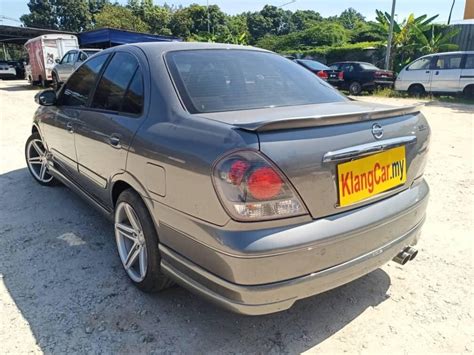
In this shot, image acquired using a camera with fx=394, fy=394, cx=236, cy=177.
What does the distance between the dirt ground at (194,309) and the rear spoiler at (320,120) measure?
120cm

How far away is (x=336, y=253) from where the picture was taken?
1934mm

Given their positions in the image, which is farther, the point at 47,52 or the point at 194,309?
the point at 47,52

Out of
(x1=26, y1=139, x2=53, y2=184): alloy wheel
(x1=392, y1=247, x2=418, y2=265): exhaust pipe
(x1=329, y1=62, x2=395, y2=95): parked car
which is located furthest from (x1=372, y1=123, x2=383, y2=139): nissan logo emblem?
(x1=329, y1=62, x2=395, y2=95): parked car

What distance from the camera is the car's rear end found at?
5.82ft

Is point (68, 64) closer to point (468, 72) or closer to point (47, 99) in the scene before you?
point (47, 99)

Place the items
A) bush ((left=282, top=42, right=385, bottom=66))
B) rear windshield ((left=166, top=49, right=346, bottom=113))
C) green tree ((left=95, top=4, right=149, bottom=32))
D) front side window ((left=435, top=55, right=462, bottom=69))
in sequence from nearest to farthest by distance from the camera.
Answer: rear windshield ((left=166, top=49, right=346, bottom=113)), front side window ((left=435, top=55, right=462, bottom=69)), bush ((left=282, top=42, right=385, bottom=66)), green tree ((left=95, top=4, right=149, bottom=32))

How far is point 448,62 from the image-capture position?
1408 cm

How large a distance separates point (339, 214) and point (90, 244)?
2230 mm

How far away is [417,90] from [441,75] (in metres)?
1.09

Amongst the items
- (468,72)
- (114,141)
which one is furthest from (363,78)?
(114,141)

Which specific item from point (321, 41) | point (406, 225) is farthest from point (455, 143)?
point (321, 41)

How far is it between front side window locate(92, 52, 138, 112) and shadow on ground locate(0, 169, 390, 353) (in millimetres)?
1183

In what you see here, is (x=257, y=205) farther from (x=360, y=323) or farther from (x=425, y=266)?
(x=425, y=266)

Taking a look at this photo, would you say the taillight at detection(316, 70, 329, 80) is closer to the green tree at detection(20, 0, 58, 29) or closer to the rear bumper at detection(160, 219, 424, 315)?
the rear bumper at detection(160, 219, 424, 315)
